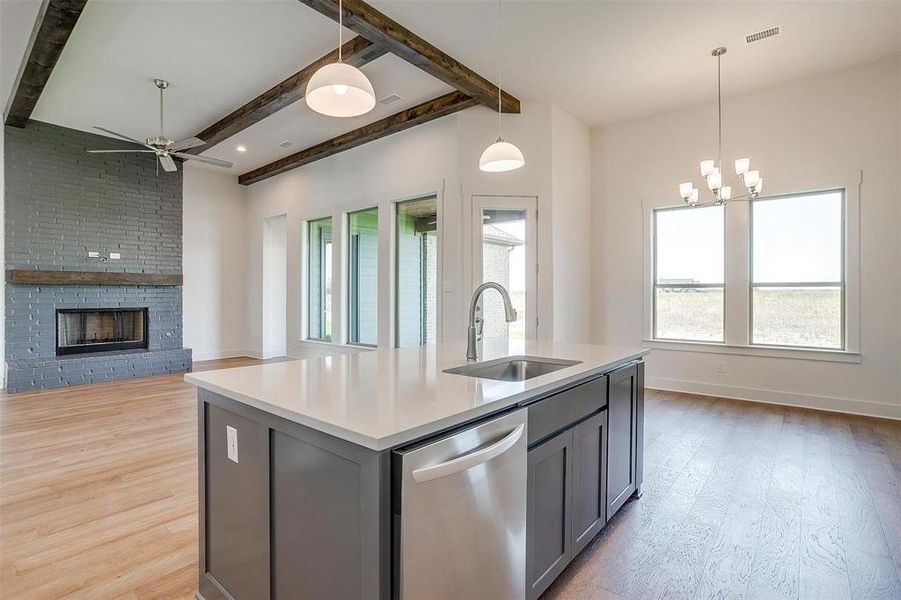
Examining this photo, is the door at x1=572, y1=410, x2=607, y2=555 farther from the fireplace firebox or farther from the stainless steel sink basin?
the fireplace firebox

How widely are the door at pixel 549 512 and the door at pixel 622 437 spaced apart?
473mm

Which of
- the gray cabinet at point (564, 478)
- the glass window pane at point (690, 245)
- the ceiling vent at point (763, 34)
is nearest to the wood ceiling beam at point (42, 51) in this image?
the gray cabinet at point (564, 478)

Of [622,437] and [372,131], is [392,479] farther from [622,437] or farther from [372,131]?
[372,131]

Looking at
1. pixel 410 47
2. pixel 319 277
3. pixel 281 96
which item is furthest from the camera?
pixel 319 277

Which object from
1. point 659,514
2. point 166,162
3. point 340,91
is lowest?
point 659,514

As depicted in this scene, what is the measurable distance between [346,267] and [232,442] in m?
5.18

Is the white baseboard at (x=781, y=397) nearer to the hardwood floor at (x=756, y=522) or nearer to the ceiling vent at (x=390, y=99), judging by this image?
the hardwood floor at (x=756, y=522)

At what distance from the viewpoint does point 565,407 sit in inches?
69.2

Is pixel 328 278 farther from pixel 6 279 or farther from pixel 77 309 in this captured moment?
pixel 6 279

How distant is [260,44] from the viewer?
382 cm

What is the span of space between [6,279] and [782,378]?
8964 millimetres

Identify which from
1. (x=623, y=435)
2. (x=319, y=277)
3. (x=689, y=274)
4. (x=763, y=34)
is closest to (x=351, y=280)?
(x=319, y=277)

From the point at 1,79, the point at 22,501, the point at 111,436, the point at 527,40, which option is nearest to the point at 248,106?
the point at 1,79

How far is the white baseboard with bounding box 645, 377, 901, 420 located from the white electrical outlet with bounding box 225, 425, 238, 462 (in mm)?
5092
